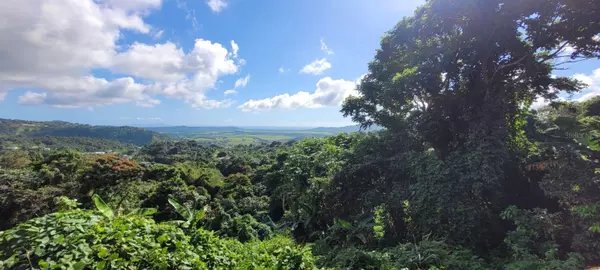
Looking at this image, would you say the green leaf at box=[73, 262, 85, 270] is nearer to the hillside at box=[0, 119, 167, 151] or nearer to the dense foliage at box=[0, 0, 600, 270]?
the dense foliage at box=[0, 0, 600, 270]

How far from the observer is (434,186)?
328 inches

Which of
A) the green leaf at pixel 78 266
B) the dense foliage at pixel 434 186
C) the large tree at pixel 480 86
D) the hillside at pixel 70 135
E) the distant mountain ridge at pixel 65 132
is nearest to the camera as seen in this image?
the green leaf at pixel 78 266

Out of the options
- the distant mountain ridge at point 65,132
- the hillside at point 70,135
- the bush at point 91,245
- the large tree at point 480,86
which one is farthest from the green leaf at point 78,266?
the distant mountain ridge at point 65,132

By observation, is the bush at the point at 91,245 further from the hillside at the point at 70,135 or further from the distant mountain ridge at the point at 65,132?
the distant mountain ridge at the point at 65,132

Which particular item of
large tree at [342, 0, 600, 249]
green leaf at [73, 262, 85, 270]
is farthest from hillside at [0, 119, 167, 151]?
green leaf at [73, 262, 85, 270]

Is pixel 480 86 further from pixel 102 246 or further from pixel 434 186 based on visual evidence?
pixel 102 246

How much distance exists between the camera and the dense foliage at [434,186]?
347 cm

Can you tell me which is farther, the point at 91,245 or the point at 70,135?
the point at 70,135

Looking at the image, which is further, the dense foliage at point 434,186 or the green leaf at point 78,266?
the dense foliage at point 434,186

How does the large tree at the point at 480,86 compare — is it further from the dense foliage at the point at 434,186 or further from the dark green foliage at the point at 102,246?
the dark green foliage at the point at 102,246

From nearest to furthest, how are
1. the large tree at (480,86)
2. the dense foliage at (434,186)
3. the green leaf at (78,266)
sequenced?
the green leaf at (78,266)
the dense foliage at (434,186)
the large tree at (480,86)

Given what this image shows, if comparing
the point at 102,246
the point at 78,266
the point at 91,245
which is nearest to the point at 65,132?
the point at 91,245

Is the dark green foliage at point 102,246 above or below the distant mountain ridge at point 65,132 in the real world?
above

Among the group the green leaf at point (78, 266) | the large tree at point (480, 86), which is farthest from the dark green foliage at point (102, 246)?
the large tree at point (480, 86)
